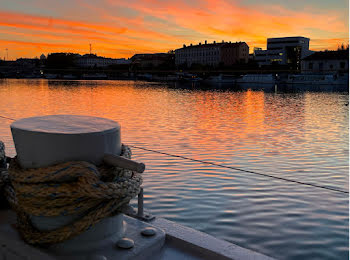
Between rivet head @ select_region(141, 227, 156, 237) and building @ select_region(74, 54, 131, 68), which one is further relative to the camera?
building @ select_region(74, 54, 131, 68)

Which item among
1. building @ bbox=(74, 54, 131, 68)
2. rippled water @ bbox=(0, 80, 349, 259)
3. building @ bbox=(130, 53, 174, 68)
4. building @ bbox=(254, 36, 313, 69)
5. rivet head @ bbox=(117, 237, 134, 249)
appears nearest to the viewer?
rivet head @ bbox=(117, 237, 134, 249)

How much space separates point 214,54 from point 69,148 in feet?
417

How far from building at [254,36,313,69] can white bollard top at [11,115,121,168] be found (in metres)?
109

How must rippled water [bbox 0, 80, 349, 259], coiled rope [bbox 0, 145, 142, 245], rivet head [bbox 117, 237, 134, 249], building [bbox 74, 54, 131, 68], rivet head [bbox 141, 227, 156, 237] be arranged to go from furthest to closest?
building [bbox 74, 54, 131, 68], rippled water [bbox 0, 80, 349, 259], rivet head [bbox 141, 227, 156, 237], rivet head [bbox 117, 237, 134, 249], coiled rope [bbox 0, 145, 142, 245]

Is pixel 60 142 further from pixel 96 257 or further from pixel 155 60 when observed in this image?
pixel 155 60

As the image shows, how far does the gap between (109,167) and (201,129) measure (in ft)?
37.5

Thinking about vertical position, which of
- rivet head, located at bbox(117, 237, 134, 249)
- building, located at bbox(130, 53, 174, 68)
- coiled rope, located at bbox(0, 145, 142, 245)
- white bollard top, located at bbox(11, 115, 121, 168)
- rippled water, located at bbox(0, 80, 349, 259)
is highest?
building, located at bbox(130, 53, 174, 68)

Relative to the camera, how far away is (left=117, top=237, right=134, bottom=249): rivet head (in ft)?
4.92

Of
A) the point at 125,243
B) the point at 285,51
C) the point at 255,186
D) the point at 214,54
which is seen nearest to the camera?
the point at 125,243

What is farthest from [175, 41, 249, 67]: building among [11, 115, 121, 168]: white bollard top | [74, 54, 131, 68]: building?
[11, 115, 121, 168]: white bollard top

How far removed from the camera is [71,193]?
4.60 feet

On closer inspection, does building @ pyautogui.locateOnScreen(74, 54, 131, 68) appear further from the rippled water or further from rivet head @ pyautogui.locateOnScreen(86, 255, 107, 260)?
rivet head @ pyautogui.locateOnScreen(86, 255, 107, 260)

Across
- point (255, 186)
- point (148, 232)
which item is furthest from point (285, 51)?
point (148, 232)

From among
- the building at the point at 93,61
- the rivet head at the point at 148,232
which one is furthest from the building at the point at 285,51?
the rivet head at the point at 148,232
